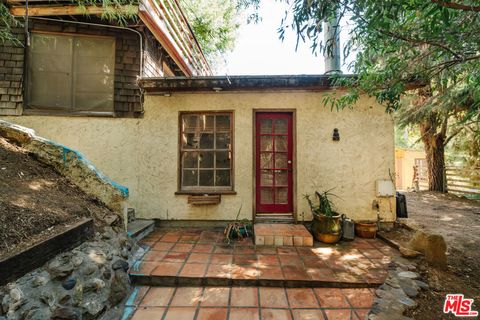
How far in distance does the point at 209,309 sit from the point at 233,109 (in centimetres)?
322

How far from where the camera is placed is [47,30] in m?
4.43

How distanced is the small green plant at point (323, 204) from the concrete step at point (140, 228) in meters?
2.83

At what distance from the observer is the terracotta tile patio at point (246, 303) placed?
6.81 ft

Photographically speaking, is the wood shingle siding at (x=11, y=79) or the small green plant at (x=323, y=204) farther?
the wood shingle siding at (x=11, y=79)

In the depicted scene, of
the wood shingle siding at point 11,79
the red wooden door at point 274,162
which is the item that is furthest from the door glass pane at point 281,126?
the wood shingle siding at point 11,79

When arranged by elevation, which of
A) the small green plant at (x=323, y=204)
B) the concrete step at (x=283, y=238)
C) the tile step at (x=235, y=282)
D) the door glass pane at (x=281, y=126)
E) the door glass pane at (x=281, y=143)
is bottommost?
the tile step at (x=235, y=282)

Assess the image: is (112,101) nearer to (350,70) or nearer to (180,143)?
(180,143)

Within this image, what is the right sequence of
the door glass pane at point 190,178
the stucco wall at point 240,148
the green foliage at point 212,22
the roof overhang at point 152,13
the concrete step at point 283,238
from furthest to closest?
the green foliage at point 212,22 < the door glass pane at point 190,178 < the stucco wall at point 240,148 < the roof overhang at point 152,13 < the concrete step at point 283,238

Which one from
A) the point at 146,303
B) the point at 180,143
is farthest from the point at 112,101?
the point at 146,303

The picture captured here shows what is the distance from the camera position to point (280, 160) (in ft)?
14.4

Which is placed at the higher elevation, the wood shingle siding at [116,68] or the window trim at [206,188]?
the wood shingle siding at [116,68]

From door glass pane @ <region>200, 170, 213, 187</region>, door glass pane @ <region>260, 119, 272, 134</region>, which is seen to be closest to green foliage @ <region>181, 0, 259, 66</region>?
door glass pane @ <region>260, 119, 272, 134</region>

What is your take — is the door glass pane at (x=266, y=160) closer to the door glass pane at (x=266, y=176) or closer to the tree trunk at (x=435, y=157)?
the door glass pane at (x=266, y=176)

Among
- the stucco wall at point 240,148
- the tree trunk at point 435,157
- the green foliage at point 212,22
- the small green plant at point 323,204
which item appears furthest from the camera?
the green foliage at point 212,22
